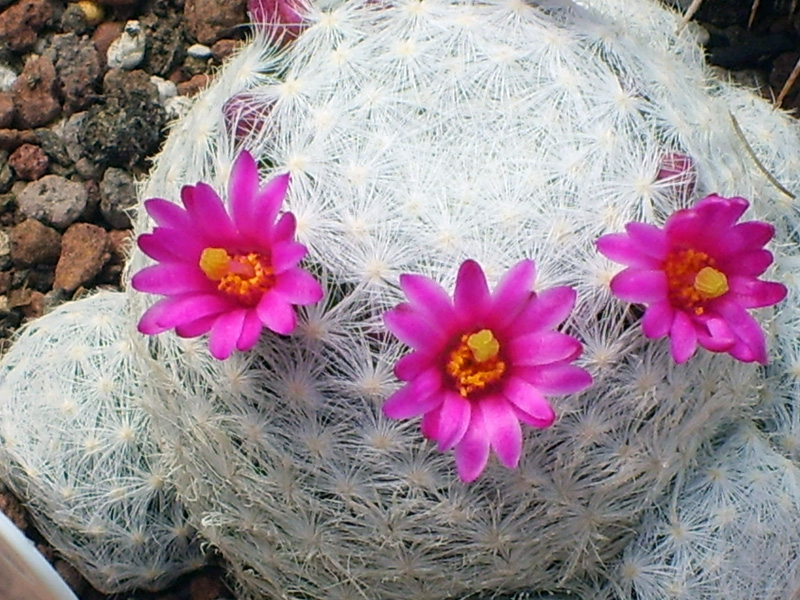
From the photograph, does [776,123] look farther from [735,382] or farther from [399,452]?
[399,452]

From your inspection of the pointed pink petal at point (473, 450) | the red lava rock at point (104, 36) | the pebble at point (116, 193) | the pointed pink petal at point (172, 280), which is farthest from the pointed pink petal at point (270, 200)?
the red lava rock at point (104, 36)

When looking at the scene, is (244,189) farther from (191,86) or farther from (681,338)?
(191,86)

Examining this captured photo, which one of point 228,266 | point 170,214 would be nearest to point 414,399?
point 228,266

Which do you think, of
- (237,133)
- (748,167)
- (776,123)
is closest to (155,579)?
(237,133)

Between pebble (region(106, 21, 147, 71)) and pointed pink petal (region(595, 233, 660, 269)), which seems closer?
pointed pink petal (region(595, 233, 660, 269))

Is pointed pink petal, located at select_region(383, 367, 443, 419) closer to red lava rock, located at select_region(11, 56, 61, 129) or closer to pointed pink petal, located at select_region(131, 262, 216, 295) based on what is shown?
pointed pink petal, located at select_region(131, 262, 216, 295)

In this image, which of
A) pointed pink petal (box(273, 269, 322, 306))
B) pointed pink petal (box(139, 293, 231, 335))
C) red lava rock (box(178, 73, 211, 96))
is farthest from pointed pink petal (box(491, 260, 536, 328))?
red lava rock (box(178, 73, 211, 96))

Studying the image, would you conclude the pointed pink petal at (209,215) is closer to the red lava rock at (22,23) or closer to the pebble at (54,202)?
the pebble at (54,202)
